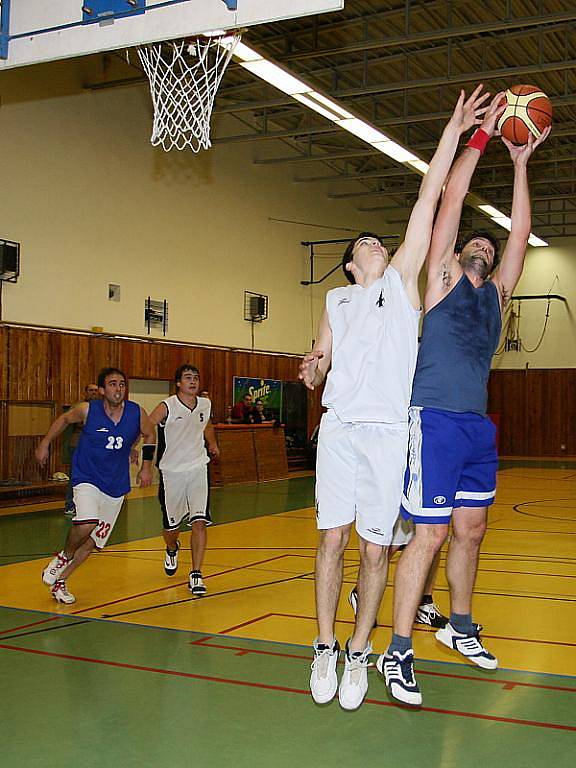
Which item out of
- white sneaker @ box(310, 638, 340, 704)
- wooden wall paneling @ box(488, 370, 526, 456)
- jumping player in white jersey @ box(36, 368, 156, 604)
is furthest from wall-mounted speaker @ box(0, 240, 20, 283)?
wooden wall paneling @ box(488, 370, 526, 456)

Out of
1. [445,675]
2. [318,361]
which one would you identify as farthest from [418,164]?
[318,361]

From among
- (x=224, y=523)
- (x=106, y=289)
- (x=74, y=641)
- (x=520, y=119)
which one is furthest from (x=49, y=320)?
(x=520, y=119)

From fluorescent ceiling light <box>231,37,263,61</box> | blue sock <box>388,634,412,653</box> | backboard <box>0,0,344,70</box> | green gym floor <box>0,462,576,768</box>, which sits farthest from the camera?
fluorescent ceiling light <box>231,37,263,61</box>

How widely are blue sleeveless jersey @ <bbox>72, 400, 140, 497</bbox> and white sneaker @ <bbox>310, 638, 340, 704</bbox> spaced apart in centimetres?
334

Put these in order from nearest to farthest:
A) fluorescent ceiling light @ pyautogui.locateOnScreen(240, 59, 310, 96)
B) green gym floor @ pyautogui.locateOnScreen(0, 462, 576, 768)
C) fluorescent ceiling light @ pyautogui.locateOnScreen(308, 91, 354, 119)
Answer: green gym floor @ pyautogui.locateOnScreen(0, 462, 576, 768)
fluorescent ceiling light @ pyautogui.locateOnScreen(240, 59, 310, 96)
fluorescent ceiling light @ pyautogui.locateOnScreen(308, 91, 354, 119)

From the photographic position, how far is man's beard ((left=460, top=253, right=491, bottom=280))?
16.4 feet

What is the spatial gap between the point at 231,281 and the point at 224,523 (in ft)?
31.2

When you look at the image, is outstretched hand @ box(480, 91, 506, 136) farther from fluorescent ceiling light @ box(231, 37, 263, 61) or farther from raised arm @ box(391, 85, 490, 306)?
fluorescent ceiling light @ box(231, 37, 263, 61)

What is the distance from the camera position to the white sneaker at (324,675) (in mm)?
4340

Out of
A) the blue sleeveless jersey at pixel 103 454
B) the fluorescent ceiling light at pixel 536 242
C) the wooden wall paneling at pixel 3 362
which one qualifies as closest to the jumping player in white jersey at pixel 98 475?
the blue sleeveless jersey at pixel 103 454

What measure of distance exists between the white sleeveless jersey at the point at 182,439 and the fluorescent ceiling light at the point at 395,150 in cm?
1014

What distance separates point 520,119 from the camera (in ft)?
17.7

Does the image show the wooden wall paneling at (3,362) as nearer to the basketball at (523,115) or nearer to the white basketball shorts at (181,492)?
the white basketball shorts at (181,492)

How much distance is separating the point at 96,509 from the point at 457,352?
3.59 meters
